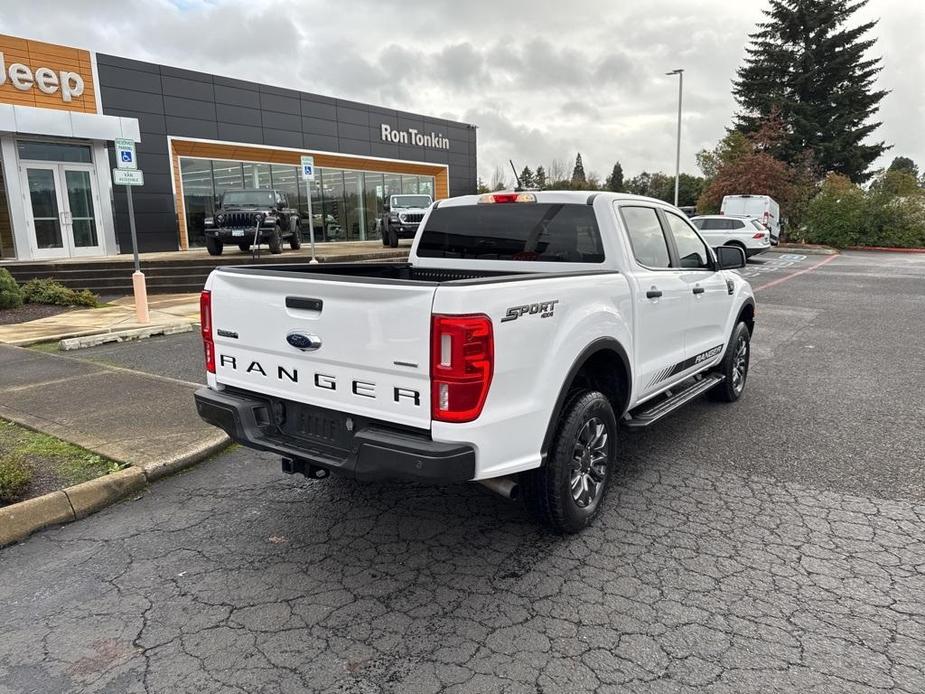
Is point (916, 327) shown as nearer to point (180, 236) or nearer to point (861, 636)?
point (861, 636)

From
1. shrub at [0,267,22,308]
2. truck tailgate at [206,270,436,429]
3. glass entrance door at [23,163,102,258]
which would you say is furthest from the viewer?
glass entrance door at [23,163,102,258]

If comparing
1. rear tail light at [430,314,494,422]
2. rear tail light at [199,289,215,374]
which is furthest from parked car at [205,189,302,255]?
rear tail light at [430,314,494,422]

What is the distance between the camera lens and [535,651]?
264cm

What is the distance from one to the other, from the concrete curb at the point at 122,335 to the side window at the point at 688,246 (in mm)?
8021

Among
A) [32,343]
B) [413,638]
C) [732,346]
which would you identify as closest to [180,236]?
[32,343]

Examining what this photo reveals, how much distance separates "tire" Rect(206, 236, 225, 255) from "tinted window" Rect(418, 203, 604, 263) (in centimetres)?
1435

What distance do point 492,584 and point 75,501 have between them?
8.75 feet

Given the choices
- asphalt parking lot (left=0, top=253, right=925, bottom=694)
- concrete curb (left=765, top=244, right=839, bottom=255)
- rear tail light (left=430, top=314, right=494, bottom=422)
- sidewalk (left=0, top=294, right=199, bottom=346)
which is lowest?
asphalt parking lot (left=0, top=253, right=925, bottom=694)

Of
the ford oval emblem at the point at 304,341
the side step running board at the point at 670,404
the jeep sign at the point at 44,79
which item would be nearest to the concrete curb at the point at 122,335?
the ford oval emblem at the point at 304,341

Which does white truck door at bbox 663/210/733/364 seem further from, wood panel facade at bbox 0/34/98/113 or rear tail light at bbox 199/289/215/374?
wood panel facade at bbox 0/34/98/113

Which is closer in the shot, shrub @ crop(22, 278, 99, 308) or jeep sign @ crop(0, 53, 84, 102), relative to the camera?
shrub @ crop(22, 278, 99, 308)

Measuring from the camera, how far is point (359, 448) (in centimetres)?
294

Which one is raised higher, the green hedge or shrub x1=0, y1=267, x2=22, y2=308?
the green hedge

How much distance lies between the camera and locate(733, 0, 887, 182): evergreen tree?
1754 inches
